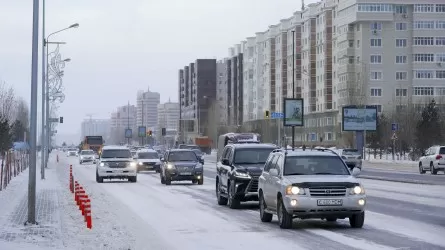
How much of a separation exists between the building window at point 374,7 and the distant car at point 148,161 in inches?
2396

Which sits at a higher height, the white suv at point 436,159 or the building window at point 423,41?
the building window at point 423,41

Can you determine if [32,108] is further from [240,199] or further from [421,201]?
[421,201]

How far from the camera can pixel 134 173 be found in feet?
150

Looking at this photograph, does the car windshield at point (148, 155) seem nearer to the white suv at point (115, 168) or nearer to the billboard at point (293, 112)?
the billboard at point (293, 112)

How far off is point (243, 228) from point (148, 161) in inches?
1656

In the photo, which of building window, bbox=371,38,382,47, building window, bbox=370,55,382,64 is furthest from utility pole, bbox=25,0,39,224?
building window, bbox=370,55,382,64

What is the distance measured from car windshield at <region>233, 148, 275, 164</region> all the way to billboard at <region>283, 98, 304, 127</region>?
37253 millimetres

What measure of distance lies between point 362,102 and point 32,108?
85.0 metres

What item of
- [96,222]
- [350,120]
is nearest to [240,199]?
[96,222]

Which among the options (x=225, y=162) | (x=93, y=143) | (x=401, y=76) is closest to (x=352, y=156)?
(x=225, y=162)

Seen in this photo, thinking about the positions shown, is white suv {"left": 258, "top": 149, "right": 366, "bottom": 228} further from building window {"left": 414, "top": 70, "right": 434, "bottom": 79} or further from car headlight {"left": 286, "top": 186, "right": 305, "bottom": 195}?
building window {"left": 414, "top": 70, "right": 434, "bottom": 79}

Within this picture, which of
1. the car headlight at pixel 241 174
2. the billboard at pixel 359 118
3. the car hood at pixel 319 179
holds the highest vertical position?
the billboard at pixel 359 118

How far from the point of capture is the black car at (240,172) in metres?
24.5

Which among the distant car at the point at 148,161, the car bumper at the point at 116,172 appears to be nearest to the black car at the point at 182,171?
the car bumper at the point at 116,172
